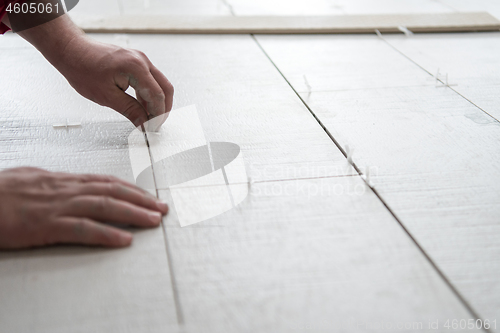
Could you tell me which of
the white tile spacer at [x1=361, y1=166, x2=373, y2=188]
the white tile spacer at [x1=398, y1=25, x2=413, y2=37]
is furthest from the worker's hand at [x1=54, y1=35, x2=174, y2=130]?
the white tile spacer at [x1=398, y1=25, x2=413, y2=37]

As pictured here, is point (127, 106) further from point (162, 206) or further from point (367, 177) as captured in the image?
point (367, 177)

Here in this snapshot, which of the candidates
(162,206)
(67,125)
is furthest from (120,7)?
(162,206)

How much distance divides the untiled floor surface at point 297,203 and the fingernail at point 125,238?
14 mm

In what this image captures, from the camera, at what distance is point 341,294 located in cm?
79

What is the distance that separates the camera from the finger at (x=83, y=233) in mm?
834

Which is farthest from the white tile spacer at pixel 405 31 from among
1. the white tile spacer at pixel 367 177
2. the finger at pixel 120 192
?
the finger at pixel 120 192

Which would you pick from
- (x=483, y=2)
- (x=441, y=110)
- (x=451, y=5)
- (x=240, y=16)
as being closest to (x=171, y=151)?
Result: (x=441, y=110)

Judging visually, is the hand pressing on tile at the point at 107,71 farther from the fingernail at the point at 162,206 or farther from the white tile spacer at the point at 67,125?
the fingernail at the point at 162,206

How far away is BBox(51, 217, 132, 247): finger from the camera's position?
0.83 meters

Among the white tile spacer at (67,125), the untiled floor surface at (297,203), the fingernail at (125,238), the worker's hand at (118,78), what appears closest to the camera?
the untiled floor surface at (297,203)

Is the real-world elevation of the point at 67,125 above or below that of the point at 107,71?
below

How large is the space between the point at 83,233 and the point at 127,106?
0.50m

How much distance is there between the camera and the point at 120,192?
0.90 m

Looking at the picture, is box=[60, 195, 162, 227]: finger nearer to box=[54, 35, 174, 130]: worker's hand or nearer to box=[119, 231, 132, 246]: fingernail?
box=[119, 231, 132, 246]: fingernail
